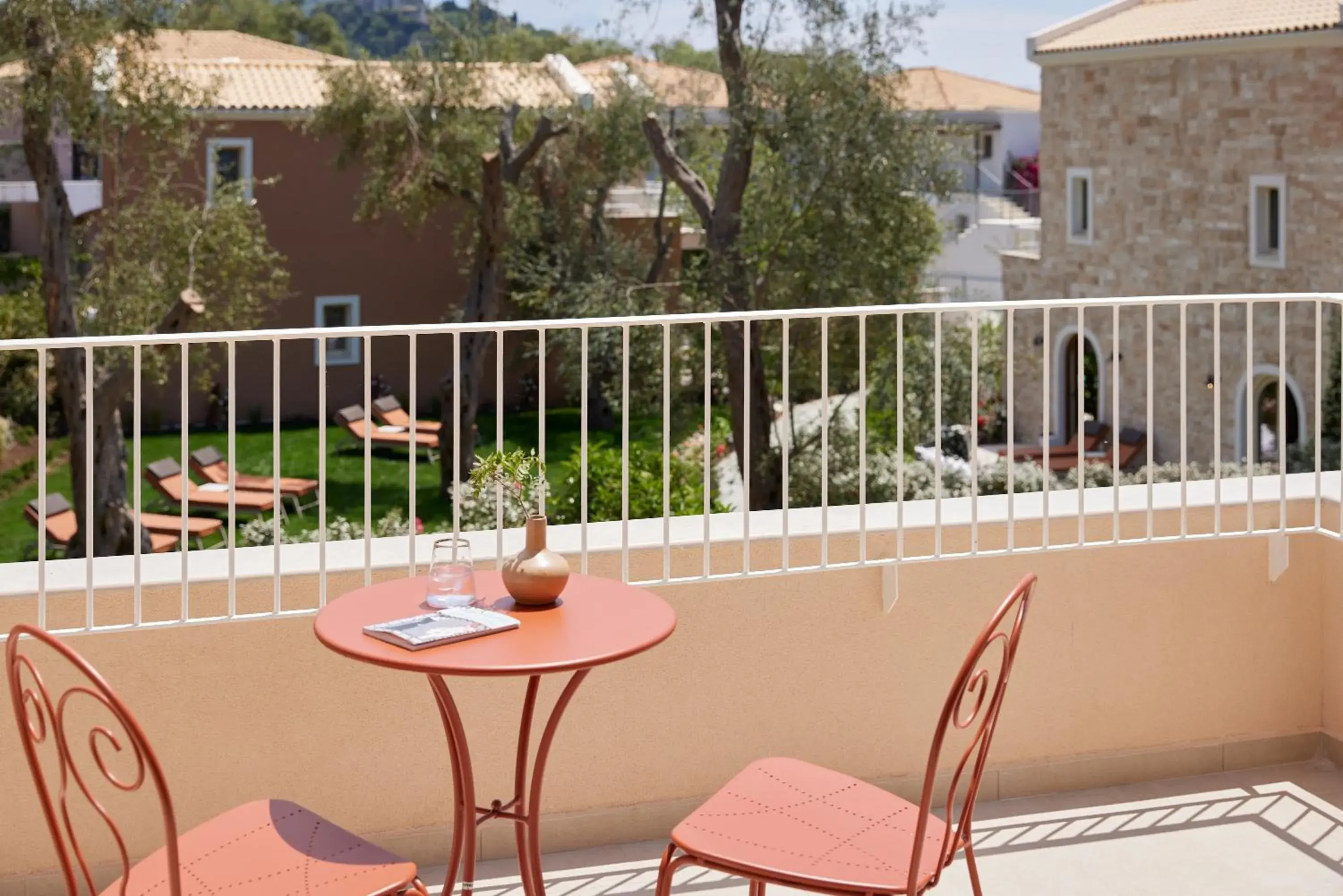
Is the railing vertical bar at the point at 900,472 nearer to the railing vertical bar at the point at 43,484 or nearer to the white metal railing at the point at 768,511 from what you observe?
the white metal railing at the point at 768,511

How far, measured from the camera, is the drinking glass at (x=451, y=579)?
9.77 feet

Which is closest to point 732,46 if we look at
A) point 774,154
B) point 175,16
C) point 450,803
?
point 774,154

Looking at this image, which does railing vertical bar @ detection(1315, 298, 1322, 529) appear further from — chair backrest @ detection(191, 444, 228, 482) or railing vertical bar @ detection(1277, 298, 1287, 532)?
chair backrest @ detection(191, 444, 228, 482)

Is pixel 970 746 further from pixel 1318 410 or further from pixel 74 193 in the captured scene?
pixel 74 193

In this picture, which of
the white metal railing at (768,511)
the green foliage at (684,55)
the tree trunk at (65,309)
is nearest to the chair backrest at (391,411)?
the green foliage at (684,55)

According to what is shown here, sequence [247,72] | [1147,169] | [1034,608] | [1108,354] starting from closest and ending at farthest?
[1034,608], [1147,169], [1108,354], [247,72]

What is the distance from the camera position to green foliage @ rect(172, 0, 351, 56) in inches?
2387

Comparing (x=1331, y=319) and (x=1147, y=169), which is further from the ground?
(x=1147, y=169)

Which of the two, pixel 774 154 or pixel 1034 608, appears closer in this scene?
pixel 1034 608

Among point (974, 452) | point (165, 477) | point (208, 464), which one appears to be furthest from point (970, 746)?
point (208, 464)

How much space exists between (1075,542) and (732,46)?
1518 centimetres

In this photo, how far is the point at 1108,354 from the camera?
28.0 meters

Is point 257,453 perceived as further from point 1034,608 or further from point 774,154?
point 1034,608

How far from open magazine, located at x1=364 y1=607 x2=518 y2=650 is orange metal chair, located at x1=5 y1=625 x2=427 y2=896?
0.34 metres
